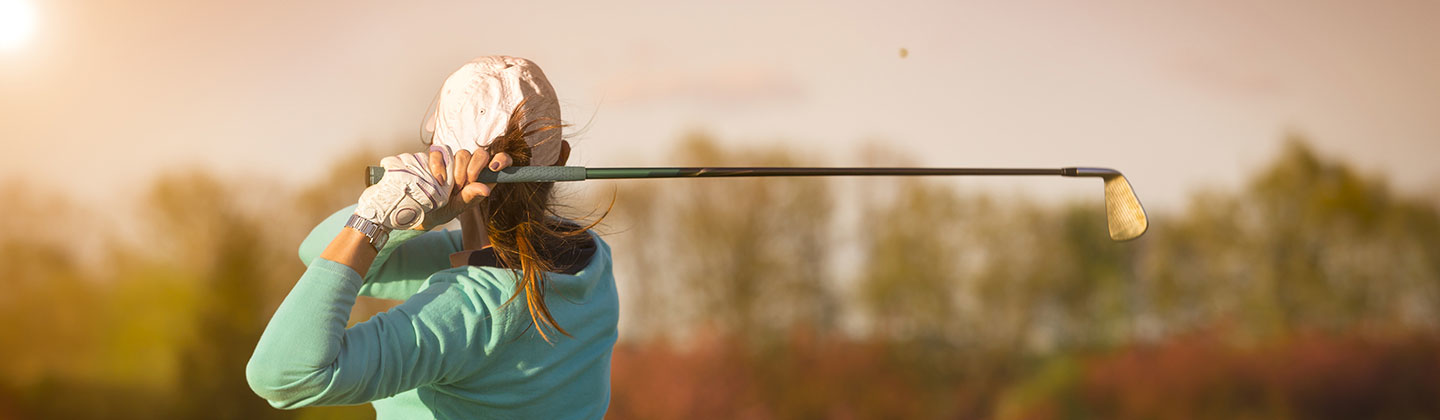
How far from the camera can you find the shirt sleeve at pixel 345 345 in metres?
0.81

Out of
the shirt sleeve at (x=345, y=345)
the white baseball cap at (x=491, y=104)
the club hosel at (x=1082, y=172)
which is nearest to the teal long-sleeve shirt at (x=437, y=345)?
the shirt sleeve at (x=345, y=345)

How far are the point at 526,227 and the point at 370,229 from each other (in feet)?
0.58

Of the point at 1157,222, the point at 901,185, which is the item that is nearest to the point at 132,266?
the point at 901,185

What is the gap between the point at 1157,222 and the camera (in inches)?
150

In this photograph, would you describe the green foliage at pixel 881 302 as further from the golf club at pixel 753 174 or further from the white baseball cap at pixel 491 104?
the white baseball cap at pixel 491 104

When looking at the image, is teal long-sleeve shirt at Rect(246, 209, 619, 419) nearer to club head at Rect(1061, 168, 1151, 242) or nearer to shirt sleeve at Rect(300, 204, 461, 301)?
shirt sleeve at Rect(300, 204, 461, 301)

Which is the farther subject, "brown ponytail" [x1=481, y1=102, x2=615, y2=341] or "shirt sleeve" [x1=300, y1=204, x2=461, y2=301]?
"shirt sleeve" [x1=300, y1=204, x2=461, y2=301]

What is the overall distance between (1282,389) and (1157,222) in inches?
33.7

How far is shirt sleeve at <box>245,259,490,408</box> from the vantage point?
0.81 m

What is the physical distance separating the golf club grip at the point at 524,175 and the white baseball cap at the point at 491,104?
40 mm

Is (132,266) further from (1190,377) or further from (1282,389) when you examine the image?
(1282,389)

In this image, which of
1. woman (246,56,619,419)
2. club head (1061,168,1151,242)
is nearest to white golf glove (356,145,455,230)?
woman (246,56,619,419)

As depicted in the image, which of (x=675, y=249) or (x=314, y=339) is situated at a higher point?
(x=314, y=339)

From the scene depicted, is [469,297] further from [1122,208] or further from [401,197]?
[1122,208]
